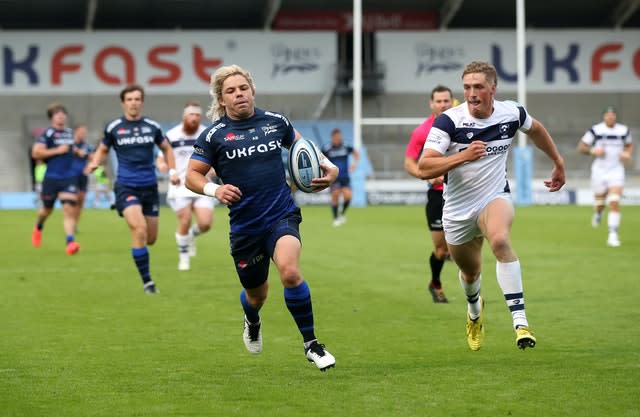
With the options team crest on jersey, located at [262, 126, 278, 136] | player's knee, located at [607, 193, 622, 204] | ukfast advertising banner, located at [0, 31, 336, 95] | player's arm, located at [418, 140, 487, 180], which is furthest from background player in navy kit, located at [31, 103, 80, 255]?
ukfast advertising banner, located at [0, 31, 336, 95]

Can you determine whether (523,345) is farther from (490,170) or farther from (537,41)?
(537,41)

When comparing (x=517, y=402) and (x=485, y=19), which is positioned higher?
(x=485, y=19)

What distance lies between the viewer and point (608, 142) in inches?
899

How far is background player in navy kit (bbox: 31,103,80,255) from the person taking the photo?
2011 cm

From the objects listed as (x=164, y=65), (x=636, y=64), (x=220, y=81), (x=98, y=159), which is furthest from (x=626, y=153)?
(x=164, y=65)

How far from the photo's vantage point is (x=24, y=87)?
49531mm

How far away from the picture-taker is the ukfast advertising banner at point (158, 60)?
49.5 metres

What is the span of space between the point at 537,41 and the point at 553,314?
4115 cm

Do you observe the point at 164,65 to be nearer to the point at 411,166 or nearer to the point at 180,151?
the point at 180,151

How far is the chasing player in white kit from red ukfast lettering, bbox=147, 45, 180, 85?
41968 millimetres

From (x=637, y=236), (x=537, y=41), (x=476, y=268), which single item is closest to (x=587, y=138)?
(x=637, y=236)

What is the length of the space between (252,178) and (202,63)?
42861 mm

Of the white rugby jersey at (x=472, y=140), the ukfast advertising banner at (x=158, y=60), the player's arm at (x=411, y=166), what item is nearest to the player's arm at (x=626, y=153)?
the player's arm at (x=411, y=166)

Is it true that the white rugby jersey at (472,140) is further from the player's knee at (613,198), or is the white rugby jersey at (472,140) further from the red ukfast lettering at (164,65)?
the red ukfast lettering at (164,65)
